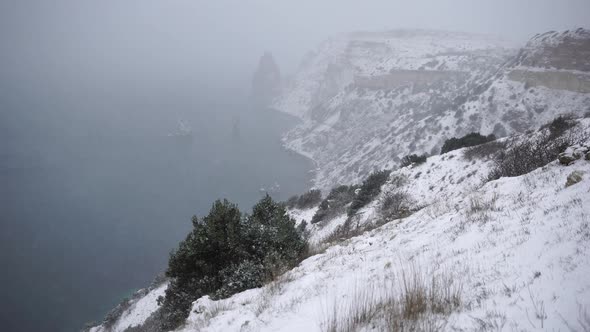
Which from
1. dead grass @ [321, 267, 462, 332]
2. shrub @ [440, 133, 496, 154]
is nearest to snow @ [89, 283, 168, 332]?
dead grass @ [321, 267, 462, 332]

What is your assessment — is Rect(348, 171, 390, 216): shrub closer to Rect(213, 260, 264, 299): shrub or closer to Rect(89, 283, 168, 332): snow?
Rect(213, 260, 264, 299): shrub

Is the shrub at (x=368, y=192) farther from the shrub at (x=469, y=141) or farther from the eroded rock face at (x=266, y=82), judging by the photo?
the eroded rock face at (x=266, y=82)

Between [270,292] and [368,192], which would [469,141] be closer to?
[368,192]

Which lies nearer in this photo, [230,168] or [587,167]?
[587,167]

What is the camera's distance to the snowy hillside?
2.42m

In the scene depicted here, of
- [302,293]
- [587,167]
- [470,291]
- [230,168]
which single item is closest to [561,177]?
[587,167]

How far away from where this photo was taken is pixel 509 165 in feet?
41.7

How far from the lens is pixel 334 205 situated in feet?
81.3

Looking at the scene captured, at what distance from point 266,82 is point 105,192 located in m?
105

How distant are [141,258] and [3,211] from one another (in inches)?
1465

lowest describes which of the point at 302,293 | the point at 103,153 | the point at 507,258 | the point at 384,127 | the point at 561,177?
the point at 384,127

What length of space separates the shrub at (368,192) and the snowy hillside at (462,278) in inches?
494

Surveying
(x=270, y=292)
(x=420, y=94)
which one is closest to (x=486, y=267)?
(x=270, y=292)

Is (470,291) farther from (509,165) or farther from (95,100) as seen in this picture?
(95,100)
